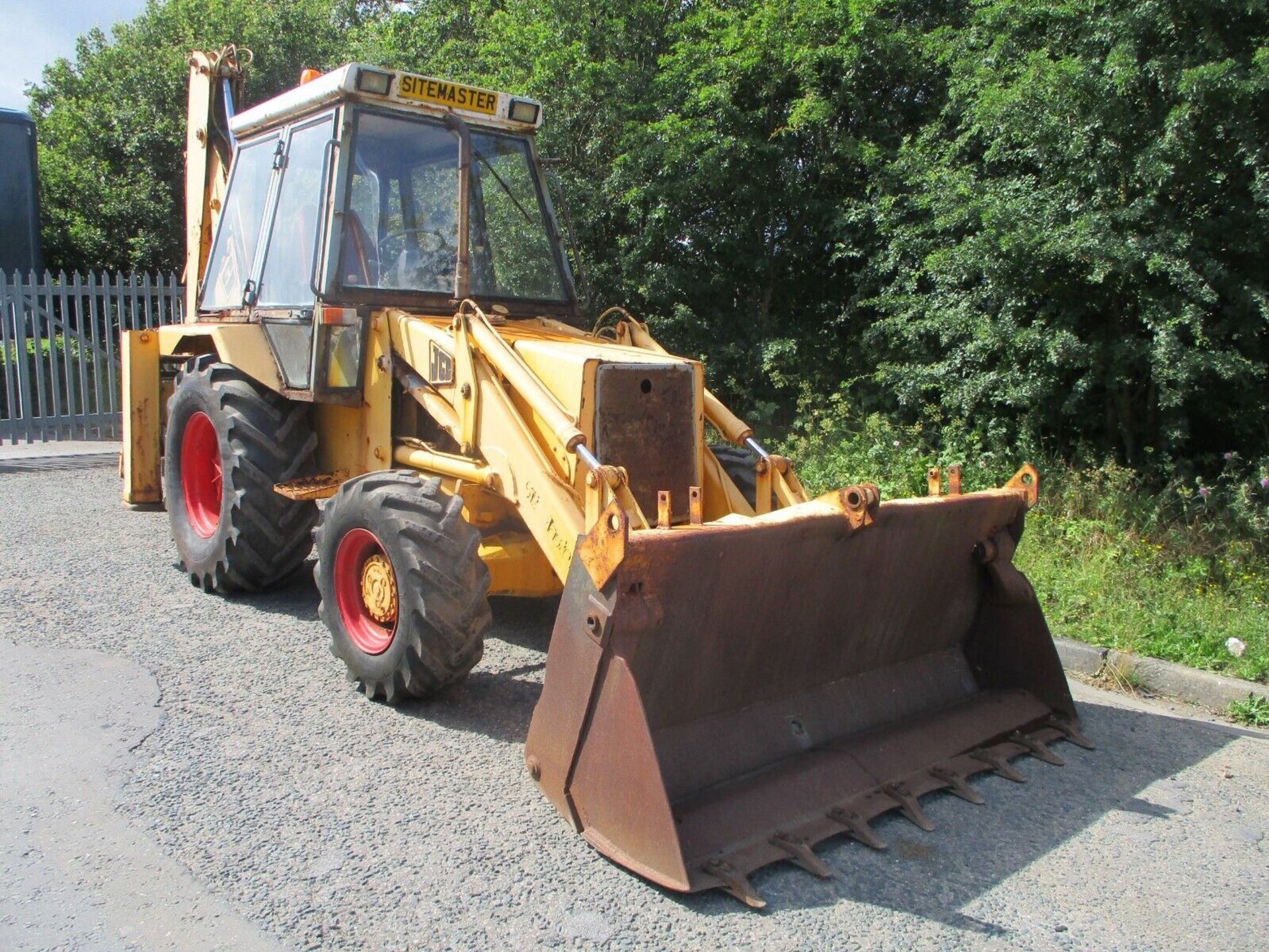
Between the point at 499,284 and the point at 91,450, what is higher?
the point at 499,284

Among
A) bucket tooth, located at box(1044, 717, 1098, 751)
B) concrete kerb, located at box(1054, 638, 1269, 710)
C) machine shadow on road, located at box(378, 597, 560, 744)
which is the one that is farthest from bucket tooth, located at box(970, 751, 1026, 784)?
machine shadow on road, located at box(378, 597, 560, 744)

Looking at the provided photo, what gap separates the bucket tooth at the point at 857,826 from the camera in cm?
370

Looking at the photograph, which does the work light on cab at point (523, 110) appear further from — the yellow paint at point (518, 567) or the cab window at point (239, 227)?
the yellow paint at point (518, 567)

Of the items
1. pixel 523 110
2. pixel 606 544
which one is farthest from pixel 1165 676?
pixel 523 110

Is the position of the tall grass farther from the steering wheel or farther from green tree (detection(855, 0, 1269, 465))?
the steering wheel

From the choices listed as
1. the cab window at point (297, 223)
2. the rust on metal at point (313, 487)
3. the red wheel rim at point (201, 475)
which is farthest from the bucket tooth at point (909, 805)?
the red wheel rim at point (201, 475)

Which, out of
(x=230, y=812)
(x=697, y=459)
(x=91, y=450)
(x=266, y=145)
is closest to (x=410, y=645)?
(x=230, y=812)

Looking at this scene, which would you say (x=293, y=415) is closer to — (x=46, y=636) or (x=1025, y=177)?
(x=46, y=636)

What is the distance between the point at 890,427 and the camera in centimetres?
977

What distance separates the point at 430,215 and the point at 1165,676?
183 inches

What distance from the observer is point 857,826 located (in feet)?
12.3

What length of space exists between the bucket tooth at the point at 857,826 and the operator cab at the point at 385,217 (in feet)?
10.6

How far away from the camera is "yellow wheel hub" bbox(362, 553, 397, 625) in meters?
4.87

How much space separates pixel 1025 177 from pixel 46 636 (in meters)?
7.36
